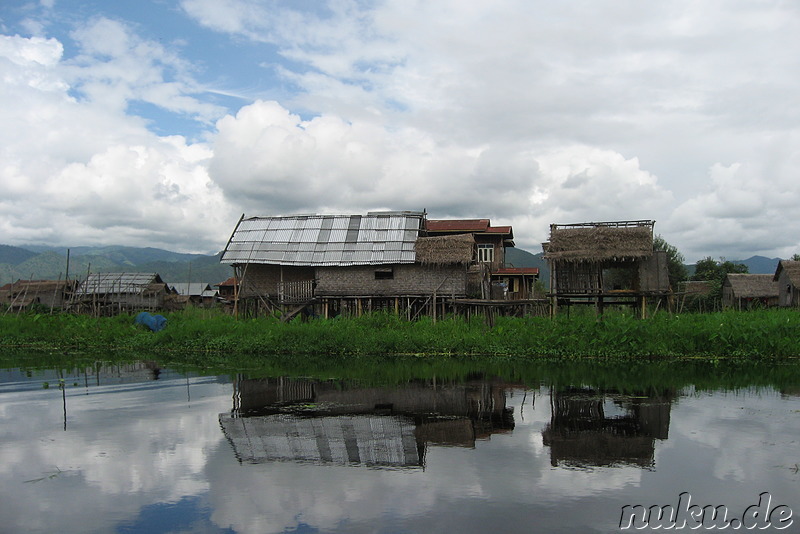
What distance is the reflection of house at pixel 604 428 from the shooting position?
26.9 ft

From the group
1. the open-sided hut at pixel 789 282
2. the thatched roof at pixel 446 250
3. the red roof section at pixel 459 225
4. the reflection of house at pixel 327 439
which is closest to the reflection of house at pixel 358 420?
the reflection of house at pixel 327 439

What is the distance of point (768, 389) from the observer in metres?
13.1

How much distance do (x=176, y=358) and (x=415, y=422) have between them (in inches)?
477

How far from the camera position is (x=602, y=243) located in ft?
77.1

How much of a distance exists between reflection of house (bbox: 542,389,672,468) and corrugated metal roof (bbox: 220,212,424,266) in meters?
15.2

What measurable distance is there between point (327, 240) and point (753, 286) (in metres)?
28.8

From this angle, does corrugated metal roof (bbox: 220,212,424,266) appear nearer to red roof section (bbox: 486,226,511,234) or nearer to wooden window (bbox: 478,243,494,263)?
wooden window (bbox: 478,243,494,263)

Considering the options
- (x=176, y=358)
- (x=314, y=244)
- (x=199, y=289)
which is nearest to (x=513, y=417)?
(x=176, y=358)

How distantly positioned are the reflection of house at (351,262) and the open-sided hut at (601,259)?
3.06 m

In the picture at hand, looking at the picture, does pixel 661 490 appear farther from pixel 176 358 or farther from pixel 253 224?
pixel 253 224

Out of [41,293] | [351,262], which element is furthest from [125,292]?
[351,262]

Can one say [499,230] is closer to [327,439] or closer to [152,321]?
[152,321]

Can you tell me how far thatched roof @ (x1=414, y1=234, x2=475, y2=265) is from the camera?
1024 inches

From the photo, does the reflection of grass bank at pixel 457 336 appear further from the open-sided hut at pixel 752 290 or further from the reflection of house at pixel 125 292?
the open-sided hut at pixel 752 290
